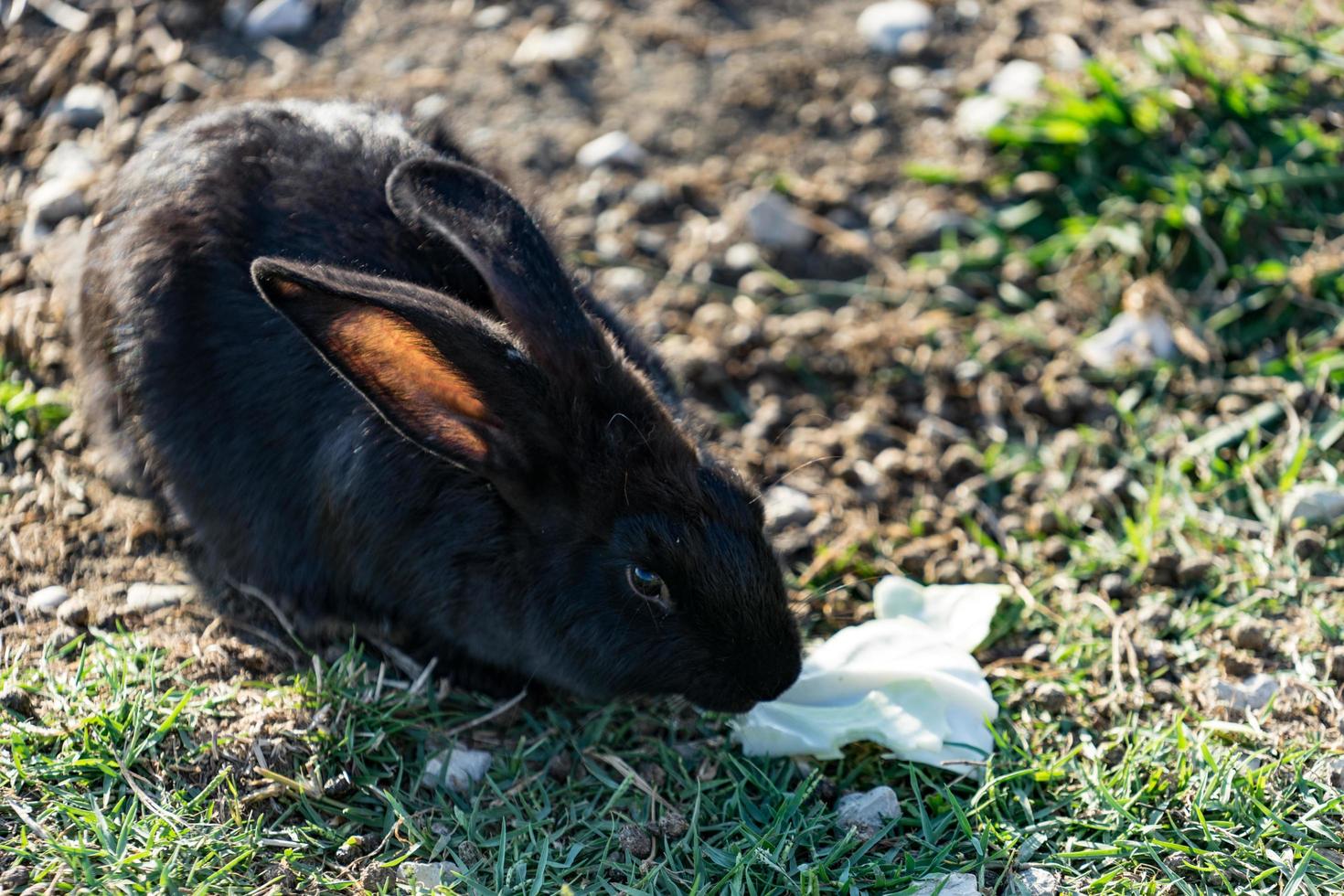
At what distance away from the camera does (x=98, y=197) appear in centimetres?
511

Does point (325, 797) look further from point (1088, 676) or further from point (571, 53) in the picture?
point (571, 53)

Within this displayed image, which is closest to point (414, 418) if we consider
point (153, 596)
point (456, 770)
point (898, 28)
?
point (456, 770)

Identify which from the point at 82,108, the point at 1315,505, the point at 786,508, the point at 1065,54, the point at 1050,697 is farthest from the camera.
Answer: the point at 1065,54

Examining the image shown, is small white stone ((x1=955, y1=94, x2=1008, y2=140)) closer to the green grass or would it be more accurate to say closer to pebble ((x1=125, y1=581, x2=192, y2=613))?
the green grass

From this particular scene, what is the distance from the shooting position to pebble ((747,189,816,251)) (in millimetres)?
6184

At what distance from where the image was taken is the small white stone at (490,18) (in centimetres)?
705

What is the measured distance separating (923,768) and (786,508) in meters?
1.26

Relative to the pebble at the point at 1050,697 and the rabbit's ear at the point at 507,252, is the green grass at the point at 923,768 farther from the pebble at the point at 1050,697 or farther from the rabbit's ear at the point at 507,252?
the rabbit's ear at the point at 507,252

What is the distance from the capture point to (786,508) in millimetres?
4969

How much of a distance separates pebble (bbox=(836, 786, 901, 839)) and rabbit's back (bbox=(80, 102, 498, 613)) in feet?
4.30

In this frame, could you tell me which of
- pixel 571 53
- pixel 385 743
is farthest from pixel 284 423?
pixel 571 53

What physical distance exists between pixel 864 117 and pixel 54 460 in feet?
13.2

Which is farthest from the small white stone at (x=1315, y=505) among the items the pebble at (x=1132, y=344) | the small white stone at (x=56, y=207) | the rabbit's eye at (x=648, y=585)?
the small white stone at (x=56, y=207)

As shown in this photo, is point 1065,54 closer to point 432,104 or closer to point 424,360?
point 432,104
